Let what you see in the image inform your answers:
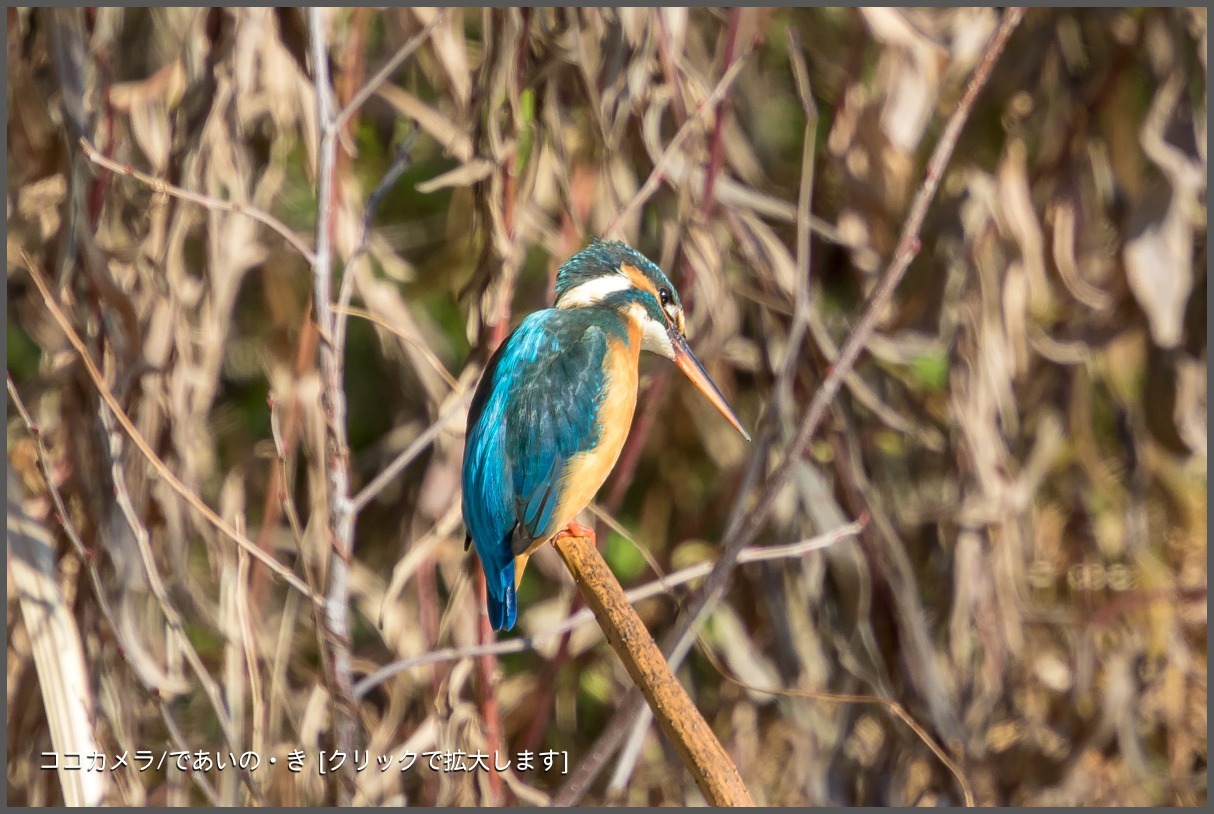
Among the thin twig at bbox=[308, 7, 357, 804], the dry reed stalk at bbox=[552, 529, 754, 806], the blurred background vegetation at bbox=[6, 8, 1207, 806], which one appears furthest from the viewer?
the blurred background vegetation at bbox=[6, 8, 1207, 806]

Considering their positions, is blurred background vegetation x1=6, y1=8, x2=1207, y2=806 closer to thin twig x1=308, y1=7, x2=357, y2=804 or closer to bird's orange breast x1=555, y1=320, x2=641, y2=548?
thin twig x1=308, y1=7, x2=357, y2=804

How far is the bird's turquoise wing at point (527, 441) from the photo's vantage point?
1.47 meters

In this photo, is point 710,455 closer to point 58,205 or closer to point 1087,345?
point 1087,345

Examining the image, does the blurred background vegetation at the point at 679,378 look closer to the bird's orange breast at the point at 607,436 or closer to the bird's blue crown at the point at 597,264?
the bird's blue crown at the point at 597,264

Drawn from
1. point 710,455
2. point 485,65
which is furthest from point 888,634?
point 485,65

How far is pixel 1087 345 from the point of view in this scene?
2.27 m

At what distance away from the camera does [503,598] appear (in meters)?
1.46

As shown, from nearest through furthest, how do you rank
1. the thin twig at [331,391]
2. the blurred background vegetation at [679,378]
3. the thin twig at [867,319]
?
the thin twig at [867,319]
the thin twig at [331,391]
the blurred background vegetation at [679,378]

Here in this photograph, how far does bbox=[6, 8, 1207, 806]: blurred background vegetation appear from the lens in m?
1.86

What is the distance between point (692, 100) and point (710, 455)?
30.5 inches

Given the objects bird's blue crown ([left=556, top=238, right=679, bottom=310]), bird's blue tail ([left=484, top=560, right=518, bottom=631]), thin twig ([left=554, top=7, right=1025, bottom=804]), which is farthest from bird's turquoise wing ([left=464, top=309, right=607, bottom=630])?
thin twig ([left=554, top=7, right=1025, bottom=804])

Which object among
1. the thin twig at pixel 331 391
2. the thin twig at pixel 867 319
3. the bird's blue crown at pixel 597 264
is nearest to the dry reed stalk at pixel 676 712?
the thin twig at pixel 867 319

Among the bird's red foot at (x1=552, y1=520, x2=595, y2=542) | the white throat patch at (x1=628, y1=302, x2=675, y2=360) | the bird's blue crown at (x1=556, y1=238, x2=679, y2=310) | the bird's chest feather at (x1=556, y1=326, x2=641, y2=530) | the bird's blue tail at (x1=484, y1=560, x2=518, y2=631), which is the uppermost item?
the bird's blue crown at (x1=556, y1=238, x2=679, y2=310)

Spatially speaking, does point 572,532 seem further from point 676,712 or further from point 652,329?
point 676,712
